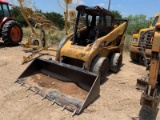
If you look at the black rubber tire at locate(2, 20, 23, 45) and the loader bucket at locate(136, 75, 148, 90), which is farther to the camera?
the black rubber tire at locate(2, 20, 23, 45)

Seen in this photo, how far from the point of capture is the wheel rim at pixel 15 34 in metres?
9.73

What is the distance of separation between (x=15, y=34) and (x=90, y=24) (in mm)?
4978

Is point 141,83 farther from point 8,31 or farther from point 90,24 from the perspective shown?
point 8,31

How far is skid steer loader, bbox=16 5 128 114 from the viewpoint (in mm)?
4277

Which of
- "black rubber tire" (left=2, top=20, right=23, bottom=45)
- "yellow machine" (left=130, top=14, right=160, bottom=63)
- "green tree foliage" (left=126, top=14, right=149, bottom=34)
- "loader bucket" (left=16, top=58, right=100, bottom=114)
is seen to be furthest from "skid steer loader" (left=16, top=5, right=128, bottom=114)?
"green tree foliage" (left=126, top=14, right=149, bottom=34)

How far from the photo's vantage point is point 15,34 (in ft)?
32.7

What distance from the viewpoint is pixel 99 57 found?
17.8ft

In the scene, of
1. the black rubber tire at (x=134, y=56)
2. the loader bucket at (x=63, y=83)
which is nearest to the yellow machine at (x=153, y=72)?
the loader bucket at (x=63, y=83)

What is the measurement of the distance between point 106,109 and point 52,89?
1.31 m

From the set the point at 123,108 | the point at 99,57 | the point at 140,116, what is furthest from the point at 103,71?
the point at 140,116

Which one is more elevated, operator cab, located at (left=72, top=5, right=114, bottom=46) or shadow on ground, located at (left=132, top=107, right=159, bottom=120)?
operator cab, located at (left=72, top=5, right=114, bottom=46)

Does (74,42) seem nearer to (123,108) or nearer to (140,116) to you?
(123,108)

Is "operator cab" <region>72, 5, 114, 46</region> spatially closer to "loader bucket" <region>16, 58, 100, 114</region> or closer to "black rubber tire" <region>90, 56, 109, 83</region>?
"black rubber tire" <region>90, 56, 109, 83</region>

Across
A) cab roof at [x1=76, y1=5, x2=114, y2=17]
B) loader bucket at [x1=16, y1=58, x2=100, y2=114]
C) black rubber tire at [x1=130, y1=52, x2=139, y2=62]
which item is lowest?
loader bucket at [x1=16, y1=58, x2=100, y2=114]
